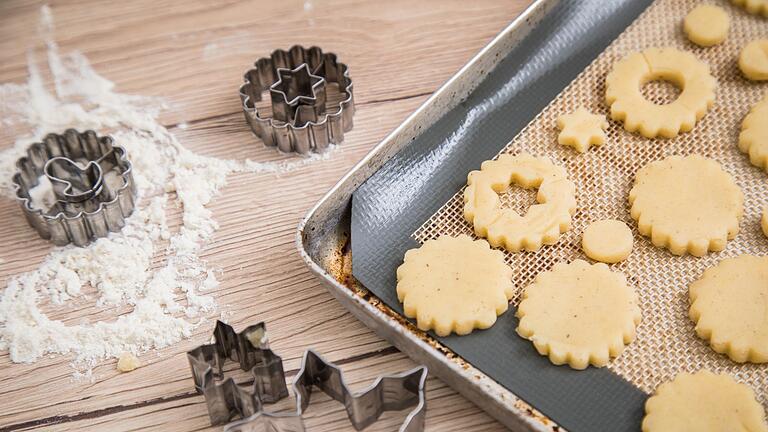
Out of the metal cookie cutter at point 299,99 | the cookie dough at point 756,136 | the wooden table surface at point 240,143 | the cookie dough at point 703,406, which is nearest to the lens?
the cookie dough at point 703,406

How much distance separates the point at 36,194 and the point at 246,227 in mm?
321

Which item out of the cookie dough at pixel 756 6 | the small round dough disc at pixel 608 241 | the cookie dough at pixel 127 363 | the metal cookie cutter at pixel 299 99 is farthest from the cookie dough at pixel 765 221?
the cookie dough at pixel 127 363

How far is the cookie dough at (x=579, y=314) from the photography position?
41.7 inches

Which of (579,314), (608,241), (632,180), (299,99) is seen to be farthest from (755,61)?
(299,99)

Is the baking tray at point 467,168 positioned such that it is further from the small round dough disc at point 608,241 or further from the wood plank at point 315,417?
the small round dough disc at point 608,241

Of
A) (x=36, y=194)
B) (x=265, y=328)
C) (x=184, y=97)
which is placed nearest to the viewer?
(x=265, y=328)

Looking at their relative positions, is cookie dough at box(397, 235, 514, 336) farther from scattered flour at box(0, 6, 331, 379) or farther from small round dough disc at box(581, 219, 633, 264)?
scattered flour at box(0, 6, 331, 379)

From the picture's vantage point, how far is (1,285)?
123cm

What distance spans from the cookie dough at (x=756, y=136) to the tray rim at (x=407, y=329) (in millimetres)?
358

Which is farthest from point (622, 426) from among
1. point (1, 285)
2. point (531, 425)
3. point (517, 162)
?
point (1, 285)

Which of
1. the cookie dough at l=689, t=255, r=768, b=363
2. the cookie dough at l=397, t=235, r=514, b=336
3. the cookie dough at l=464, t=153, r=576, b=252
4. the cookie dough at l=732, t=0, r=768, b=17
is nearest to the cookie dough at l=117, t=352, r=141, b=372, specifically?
the cookie dough at l=397, t=235, r=514, b=336

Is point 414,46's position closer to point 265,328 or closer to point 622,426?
point 265,328

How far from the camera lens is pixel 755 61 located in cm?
132

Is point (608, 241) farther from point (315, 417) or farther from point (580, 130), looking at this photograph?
point (315, 417)
